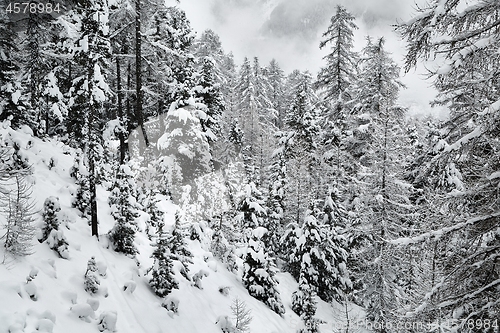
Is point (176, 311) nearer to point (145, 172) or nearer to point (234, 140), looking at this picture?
point (145, 172)

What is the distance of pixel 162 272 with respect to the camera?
34.1 ft

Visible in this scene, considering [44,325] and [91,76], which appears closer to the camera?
[44,325]

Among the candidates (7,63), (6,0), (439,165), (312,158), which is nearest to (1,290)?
(439,165)

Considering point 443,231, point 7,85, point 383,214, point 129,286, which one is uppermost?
point 7,85

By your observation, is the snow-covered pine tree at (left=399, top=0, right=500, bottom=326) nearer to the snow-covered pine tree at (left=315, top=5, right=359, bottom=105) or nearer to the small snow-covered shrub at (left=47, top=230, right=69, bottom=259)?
the small snow-covered shrub at (left=47, top=230, right=69, bottom=259)

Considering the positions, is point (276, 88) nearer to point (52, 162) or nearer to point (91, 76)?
point (52, 162)

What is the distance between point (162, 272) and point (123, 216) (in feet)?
8.54

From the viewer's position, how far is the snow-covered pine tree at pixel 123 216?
11133 mm

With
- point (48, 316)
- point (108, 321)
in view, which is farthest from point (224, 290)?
point (48, 316)

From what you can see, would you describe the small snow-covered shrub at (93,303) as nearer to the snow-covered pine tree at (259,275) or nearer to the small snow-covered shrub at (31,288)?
the small snow-covered shrub at (31,288)

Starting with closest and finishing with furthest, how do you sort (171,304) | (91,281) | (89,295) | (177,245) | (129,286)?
(89,295) < (91,281) < (129,286) < (171,304) < (177,245)

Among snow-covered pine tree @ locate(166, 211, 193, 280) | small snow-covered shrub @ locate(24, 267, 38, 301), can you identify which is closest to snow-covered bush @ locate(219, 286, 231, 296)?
snow-covered pine tree @ locate(166, 211, 193, 280)

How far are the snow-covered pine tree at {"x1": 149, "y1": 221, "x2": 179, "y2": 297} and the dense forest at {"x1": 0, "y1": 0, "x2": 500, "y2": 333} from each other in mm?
49

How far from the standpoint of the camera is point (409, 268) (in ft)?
52.4
